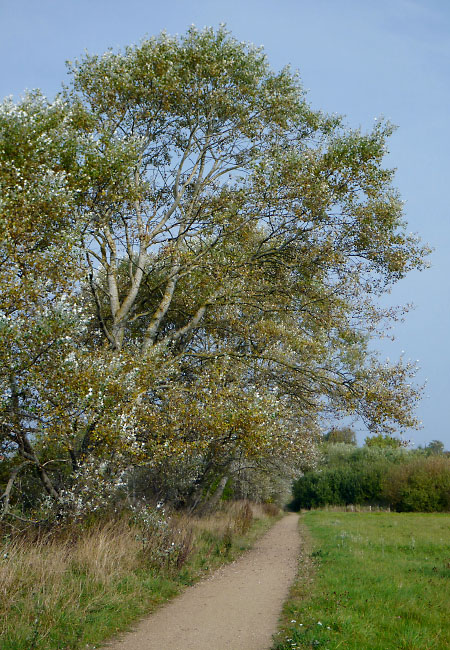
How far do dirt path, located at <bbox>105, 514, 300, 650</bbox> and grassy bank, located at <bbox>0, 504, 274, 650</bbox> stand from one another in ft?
1.29

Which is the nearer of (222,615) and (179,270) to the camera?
(222,615)

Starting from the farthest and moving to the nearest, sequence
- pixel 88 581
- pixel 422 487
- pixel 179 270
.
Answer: pixel 422 487 < pixel 179 270 < pixel 88 581

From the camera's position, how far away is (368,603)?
9156mm

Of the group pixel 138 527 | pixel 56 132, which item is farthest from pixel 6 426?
pixel 56 132

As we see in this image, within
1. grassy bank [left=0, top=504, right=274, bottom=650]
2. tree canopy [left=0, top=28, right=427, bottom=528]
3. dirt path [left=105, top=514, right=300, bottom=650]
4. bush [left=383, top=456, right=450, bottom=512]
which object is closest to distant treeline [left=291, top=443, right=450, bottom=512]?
bush [left=383, top=456, right=450, bottom=512]

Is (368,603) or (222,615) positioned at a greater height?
(368,603)

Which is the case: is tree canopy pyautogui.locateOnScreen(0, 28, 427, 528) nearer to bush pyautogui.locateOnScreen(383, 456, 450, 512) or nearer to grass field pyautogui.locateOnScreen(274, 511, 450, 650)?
grass field pyautogui.locateOnScreen(274, 511, 450, 650)

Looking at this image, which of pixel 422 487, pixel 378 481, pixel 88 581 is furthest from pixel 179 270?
pixel 378 481

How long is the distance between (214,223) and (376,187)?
515cm

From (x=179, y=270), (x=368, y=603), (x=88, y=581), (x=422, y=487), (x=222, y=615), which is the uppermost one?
(x=179, y=270)

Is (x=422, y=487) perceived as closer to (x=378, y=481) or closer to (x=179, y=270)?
(x=378, y=481)

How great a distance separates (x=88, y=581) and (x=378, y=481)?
5400cm

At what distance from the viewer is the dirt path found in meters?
7.65

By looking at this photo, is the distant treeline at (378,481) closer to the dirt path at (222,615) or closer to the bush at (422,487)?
the bush at (422,487)
